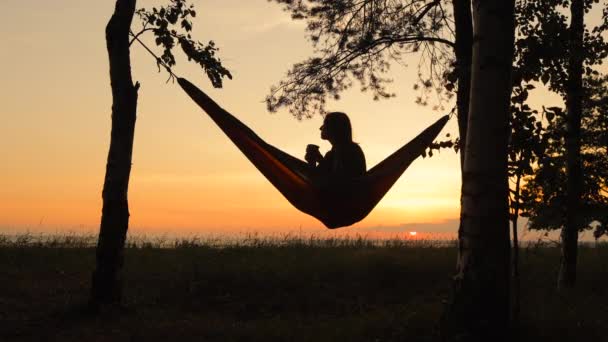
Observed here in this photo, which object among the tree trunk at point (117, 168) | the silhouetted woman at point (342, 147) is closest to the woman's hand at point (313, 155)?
the silhouetted woman at point (342, 147)

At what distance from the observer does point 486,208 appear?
6.09 m

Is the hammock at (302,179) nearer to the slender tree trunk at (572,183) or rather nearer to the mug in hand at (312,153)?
the mug in hand at (312,153)

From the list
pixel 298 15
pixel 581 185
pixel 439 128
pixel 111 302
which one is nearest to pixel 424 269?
pixel 581 185

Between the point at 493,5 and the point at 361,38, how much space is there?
14.5ft

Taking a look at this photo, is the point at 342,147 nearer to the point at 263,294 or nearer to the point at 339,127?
the point at 339,127

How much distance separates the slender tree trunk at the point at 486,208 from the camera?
240 inches

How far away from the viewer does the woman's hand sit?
784 cm

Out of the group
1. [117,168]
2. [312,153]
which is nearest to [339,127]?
[312,153]

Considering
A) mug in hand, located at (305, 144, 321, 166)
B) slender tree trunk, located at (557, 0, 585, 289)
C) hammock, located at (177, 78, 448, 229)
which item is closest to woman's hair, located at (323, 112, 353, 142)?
mug in hand, located at (305, 144, 321, 166)

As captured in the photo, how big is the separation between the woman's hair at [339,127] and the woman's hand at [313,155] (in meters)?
0.33

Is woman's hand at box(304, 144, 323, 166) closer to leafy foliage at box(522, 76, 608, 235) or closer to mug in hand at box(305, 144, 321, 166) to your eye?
mug in hand at box(305, 144, 321, 166)

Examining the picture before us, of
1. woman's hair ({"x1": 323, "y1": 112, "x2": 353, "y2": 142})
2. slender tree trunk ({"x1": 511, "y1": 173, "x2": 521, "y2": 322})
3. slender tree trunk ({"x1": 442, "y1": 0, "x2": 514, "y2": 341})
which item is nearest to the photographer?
slender tree trunk ({"x1": 442, "y1": 0, "x2": 514, "y2": 341})

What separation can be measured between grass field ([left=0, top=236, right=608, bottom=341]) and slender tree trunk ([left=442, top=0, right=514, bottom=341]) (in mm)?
480

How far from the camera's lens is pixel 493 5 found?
6.39 meters
